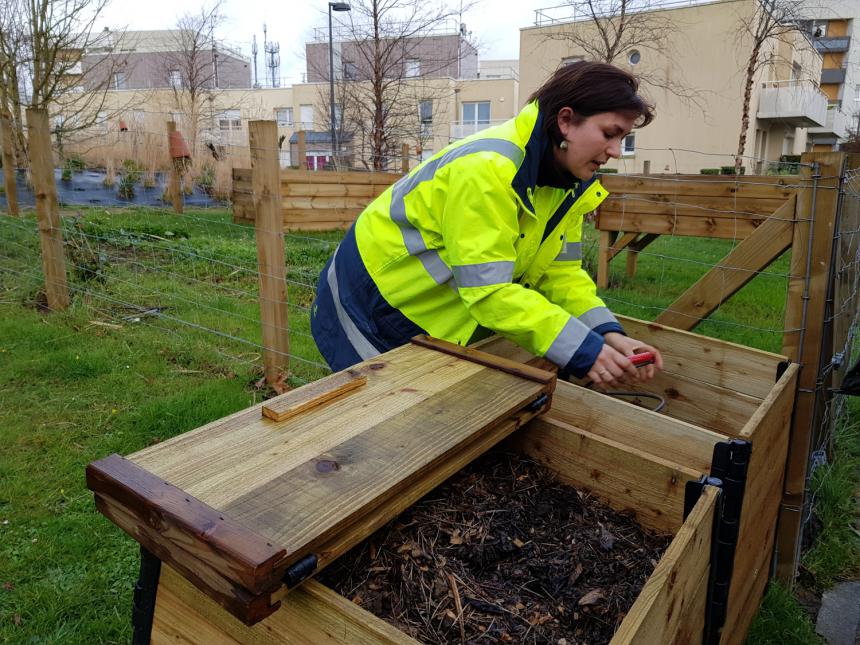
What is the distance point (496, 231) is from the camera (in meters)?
1.82

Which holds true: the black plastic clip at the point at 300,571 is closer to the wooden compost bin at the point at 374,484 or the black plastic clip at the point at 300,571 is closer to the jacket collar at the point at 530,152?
the wooden compost bin at the point at 374,484

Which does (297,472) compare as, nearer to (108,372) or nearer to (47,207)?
(108,372)

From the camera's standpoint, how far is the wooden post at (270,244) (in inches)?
167

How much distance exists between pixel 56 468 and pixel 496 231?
10.1ft

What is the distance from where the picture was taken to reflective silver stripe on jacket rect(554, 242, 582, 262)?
2434mm

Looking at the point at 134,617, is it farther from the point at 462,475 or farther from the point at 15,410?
the point at 15,410

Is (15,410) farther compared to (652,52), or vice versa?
(652,52)

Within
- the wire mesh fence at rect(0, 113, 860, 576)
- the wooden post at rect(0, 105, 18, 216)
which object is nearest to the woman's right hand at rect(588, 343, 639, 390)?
the wire mesh fence at rect(0, 113, 860, 576)

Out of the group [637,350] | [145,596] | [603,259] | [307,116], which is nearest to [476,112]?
[307,116]

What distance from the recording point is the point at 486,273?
1.82m

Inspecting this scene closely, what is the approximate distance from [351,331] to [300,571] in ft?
4.57

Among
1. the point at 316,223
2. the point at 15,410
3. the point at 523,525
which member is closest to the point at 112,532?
the point at 15,410

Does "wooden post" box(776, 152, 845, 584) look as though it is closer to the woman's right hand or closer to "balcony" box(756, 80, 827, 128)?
the woman's right hand

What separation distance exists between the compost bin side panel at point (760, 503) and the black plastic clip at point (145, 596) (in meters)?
1.49
